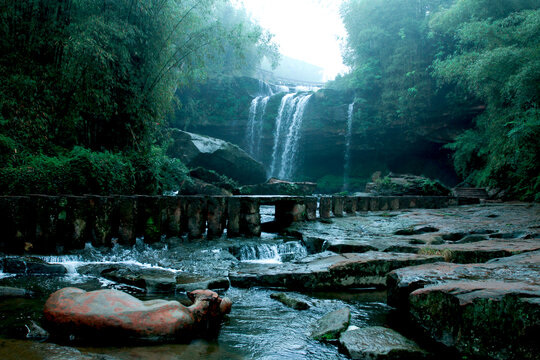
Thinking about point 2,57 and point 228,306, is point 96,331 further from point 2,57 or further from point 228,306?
point 2,57

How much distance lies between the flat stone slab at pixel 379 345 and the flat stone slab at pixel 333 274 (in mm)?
→ 1450

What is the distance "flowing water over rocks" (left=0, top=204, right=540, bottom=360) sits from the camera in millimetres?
2369

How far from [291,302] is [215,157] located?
1377 centimetres

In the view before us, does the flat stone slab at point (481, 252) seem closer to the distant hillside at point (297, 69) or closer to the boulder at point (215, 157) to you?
the boulder at point (215, 157)

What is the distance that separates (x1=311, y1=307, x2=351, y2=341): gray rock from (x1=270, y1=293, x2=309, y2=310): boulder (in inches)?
14.4

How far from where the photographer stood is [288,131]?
72.6 feet

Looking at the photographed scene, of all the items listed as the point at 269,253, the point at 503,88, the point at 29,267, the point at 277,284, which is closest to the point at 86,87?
the point at 29,267

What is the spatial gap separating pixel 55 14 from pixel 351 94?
1757 cm

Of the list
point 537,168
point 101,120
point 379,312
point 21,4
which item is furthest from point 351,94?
point 379,312

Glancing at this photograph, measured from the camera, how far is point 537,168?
1219cm

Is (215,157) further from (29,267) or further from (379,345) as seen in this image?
(379,345)

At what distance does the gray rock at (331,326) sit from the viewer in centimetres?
267

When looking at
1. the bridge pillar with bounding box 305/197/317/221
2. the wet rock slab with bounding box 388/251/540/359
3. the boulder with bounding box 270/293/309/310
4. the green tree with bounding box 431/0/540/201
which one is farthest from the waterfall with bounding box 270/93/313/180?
the wet rock slab with bounding box 388/251/540/359

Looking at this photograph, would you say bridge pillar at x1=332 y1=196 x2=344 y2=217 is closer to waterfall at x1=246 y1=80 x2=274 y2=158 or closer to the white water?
the white water
